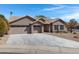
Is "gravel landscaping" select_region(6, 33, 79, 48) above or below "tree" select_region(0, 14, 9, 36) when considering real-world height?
below

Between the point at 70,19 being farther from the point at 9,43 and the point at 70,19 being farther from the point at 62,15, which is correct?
the point at 9,43

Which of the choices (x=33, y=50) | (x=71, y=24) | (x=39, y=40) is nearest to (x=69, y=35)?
(x=71, y=24)

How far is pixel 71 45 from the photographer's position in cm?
1373

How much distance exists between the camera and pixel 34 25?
14227mm

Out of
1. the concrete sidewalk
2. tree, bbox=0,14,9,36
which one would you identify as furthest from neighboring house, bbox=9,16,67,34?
the concrete sidewalk

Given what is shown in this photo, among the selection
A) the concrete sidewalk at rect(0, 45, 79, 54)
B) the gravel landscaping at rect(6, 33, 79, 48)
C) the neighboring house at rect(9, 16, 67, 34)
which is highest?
the neighboring house at rect(9, 16, 67, 34)

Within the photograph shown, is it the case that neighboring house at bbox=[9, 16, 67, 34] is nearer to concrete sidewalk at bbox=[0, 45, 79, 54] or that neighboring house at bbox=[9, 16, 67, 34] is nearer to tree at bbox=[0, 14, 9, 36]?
tree at bbox=[0, 14, 9, 36]

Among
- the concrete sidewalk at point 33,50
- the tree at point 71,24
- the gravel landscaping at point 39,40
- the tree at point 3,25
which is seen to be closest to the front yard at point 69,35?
the gravel landscaping at point 39,40

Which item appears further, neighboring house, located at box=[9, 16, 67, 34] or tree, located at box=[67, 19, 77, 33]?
neighboring house, located at box=[9, 16, 67, 34]

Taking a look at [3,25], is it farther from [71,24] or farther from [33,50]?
[71,24]

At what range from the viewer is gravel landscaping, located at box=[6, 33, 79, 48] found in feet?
44.9

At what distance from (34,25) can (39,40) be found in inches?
38.7

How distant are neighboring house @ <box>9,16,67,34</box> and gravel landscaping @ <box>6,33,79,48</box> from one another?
351 mm
